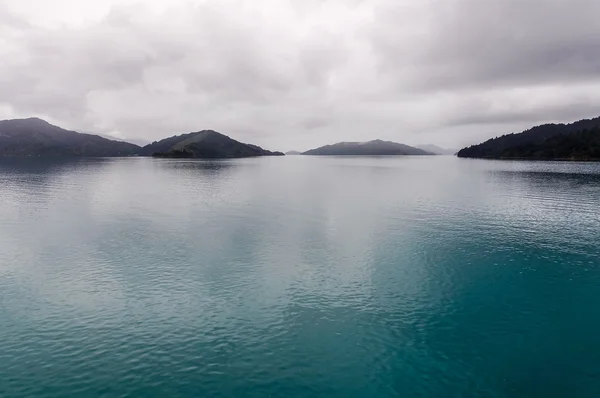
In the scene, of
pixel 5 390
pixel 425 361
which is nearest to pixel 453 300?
pixel 425 361

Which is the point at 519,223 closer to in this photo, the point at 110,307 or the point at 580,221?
the point at 580,221

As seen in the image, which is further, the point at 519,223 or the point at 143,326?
the point at 519,223

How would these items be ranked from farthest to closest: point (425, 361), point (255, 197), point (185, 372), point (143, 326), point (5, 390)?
1. point (255, 197)
2. point (143, 326)
3. point (425, 361)
4. point (185, 372)
5. point (5, 390)

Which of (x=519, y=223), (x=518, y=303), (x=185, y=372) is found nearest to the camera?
(x=185, y=372)

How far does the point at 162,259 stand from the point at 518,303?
61.1 m

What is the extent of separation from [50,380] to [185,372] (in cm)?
1247

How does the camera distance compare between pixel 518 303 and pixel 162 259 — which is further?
pixel 162 259

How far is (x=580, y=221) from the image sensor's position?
10025cm

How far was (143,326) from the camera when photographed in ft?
143

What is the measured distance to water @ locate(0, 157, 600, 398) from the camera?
114ft

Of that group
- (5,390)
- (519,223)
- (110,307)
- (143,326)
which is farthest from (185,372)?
(519,223)

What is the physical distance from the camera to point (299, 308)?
159ft

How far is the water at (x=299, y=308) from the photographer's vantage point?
34.8 meters

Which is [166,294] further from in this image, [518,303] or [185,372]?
[518,303]
